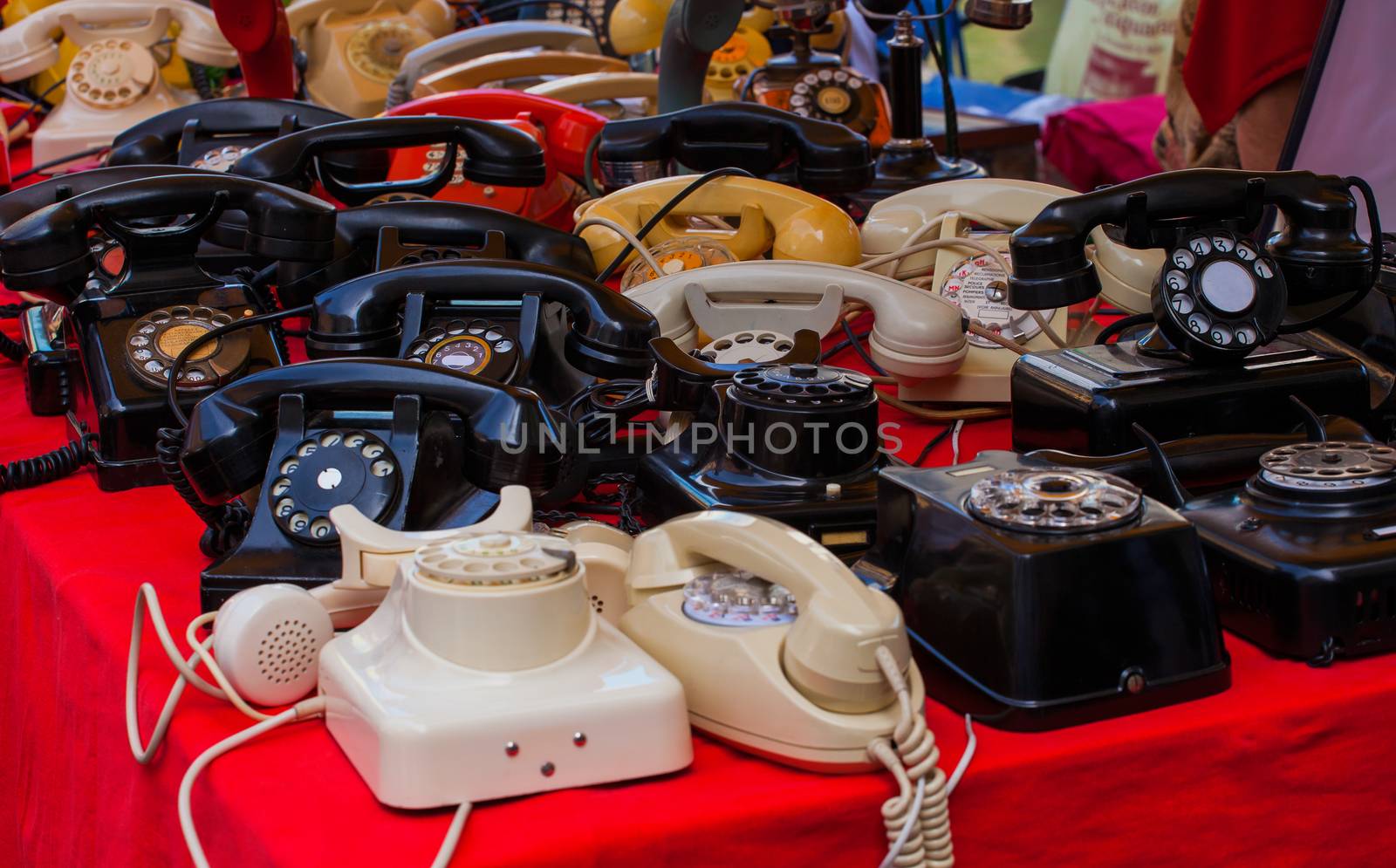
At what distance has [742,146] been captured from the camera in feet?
5.48

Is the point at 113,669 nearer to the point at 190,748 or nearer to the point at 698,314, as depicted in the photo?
the point at 190,748

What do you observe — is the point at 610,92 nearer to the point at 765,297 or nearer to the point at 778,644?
the point at 765,297

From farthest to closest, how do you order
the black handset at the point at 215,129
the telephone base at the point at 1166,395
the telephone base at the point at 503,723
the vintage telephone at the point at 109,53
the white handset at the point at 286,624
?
the vintage telephone at the point at 109,53, the black handset at the point at 215,129, the telephone base at the point at 1166,395, the white handset at the point at 286,624, the telephone base at the point at 503,723

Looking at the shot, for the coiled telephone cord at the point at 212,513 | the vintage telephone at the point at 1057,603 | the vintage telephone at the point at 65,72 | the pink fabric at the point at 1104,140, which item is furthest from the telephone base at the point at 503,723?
the pink fabric at the point at 1104,140

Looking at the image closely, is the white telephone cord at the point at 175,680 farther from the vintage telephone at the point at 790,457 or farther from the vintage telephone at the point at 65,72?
the vintage telephone at the point at 65,72

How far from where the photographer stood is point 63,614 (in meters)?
0.93

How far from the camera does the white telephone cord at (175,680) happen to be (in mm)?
698

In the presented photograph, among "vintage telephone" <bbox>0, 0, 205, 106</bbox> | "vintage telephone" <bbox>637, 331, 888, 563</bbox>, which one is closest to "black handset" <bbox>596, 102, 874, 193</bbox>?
"vintage telephone" <bbox>637, 331, 888, 563</bbox>

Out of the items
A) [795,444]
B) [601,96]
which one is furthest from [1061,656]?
[601,96]

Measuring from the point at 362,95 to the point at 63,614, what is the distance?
1976mm

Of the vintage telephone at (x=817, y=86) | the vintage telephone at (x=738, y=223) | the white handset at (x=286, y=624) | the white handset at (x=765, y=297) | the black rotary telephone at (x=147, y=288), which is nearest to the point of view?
the white handset at (x=286, y=624)

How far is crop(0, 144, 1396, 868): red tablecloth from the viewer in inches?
24.0

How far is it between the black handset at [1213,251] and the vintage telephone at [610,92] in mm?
1202

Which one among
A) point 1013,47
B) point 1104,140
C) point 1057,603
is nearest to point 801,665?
point 1057,603
